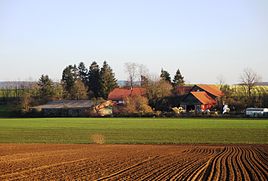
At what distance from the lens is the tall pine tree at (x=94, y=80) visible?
139m

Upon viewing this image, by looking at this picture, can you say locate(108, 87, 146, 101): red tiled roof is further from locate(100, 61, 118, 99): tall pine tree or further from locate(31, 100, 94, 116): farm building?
locate(31, 100, 94, 116): farm building

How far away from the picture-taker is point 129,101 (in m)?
A: 106

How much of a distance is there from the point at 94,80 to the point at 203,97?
43.0 metres

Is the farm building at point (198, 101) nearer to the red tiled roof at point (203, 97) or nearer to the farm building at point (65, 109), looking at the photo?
the red tiled roof at point (203, 97)

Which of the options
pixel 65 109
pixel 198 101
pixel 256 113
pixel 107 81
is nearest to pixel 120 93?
pixel 107 81

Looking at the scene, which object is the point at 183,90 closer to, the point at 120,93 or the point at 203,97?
the point at 203,97

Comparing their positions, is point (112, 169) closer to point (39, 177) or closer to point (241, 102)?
point (39, 177)

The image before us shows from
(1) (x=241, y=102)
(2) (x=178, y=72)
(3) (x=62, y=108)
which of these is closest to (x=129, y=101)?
(3) (x=62, y=108)

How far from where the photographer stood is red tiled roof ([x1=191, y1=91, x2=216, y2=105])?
109 m

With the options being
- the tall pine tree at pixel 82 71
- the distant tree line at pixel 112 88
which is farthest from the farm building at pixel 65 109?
the tall pine tree at pixel 82 71

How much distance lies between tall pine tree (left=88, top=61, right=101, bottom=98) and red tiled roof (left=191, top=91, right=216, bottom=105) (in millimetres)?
36559

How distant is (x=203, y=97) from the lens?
112 metres

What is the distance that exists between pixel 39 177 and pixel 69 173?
1583mm

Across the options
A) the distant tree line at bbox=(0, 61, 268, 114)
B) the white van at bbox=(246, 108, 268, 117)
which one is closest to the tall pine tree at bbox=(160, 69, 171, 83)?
the distant tree line at bbox=(0, 61, 268, 114)
